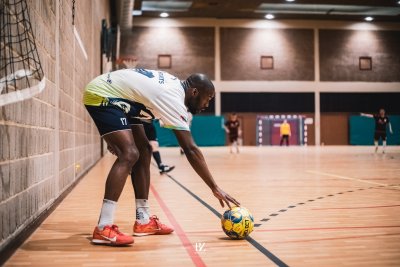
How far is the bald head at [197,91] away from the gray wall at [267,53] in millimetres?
26179

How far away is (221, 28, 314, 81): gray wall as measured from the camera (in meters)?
29.8

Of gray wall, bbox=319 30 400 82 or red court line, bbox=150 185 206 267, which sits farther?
gray wall, bbox=319 30 400 82

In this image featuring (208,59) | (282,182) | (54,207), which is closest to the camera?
(54,207)

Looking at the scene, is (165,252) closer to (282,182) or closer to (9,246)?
(9,246)

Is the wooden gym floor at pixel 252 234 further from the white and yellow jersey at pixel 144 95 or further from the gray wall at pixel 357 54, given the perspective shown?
the gray wall at pixel 357 54

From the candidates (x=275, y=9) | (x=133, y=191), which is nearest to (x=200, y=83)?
(x=133, y=191)

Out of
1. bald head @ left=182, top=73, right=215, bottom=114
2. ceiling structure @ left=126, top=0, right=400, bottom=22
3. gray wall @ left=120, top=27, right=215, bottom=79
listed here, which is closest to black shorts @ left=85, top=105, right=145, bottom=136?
bald head @ left=182, top=73, right=215, bottom=114

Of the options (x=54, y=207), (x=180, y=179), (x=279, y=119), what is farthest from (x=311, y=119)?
(x=54, y=207)

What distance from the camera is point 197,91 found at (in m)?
3.63

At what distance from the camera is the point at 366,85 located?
101ft

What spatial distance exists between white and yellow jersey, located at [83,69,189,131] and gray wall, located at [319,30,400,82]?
2831 cm

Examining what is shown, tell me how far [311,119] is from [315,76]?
284 centimetres

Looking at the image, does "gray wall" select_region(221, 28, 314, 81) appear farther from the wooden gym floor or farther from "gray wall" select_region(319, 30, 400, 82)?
the wooden gym floor

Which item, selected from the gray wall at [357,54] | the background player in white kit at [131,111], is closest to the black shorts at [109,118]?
the background player in white kit at [131,111]
